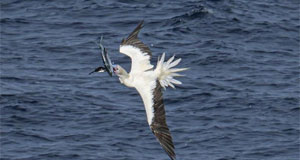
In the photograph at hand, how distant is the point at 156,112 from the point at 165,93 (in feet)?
36.2

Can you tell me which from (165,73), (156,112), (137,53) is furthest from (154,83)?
(137,53)

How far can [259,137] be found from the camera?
2491 cm

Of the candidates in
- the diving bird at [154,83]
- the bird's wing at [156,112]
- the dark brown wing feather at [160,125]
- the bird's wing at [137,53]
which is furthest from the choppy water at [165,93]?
the dark brown wing feather at [160,125]

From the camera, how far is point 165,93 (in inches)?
1065

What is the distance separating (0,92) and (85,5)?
29.6 ft

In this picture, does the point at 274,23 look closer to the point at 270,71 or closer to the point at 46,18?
the point at 270,71

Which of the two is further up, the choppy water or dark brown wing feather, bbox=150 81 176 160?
dark brown wing feather, bbox=150 81 176 160

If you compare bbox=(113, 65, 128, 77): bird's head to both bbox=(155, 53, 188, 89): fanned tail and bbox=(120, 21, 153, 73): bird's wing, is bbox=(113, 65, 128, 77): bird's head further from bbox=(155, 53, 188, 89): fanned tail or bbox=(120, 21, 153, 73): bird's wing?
bbox=(155, 53, 188, 89): fanned tail

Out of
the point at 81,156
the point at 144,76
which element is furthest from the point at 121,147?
the point at 144,76

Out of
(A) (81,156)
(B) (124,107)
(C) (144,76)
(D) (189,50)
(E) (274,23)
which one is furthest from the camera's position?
(E) (274,23)

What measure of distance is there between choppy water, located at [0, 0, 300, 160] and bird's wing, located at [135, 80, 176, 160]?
7.85 metres

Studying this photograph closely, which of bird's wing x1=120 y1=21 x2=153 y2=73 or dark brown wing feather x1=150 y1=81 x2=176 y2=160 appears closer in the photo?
dark brown wing feather x1=150 y1=81 x2=176 y2=160

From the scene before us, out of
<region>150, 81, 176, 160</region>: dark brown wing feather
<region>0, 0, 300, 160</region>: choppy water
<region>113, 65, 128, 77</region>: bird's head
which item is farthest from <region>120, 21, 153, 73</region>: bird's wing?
<region>0, 0, 300, 160</region>: choppy water

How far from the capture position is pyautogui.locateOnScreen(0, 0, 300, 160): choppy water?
24641mm
